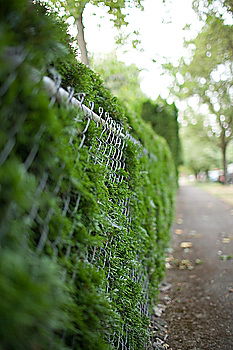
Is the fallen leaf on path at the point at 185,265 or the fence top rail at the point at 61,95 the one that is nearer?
the fence top rail at the point at 61,95

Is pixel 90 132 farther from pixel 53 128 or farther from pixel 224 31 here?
pixel 224 31

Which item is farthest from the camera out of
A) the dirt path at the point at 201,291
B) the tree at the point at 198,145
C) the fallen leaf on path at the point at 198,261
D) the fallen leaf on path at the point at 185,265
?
the tree at the point at 198,145

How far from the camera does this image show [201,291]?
4.22 m

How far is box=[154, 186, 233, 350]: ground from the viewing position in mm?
3005

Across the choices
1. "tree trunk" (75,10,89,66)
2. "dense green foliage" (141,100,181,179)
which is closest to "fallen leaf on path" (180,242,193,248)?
"tree trunk" (75,10,89,66)

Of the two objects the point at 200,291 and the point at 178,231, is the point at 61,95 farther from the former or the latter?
the point at 178,231

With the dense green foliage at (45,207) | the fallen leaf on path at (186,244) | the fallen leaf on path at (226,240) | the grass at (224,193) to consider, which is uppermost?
the dense green foliage at (45,207)

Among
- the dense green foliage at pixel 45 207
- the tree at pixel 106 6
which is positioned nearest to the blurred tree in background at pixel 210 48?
the tree at pixel 106 6

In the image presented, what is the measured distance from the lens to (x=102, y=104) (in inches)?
93.3

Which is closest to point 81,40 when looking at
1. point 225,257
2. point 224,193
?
point 225,257

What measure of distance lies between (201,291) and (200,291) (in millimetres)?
15

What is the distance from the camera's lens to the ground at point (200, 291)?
9.86 feet

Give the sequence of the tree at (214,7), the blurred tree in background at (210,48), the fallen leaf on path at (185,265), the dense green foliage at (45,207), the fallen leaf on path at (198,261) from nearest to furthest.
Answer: the dense green foliage at (45,207) → the tree at (214,7) → the blurred tree in background at (210,48) → the fallen leaf on path at (185,265) → the fallen leaf on path at (198,261)

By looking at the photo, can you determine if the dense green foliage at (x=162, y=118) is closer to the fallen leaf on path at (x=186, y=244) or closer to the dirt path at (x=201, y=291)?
the dirt path at (x=201, y=291)
